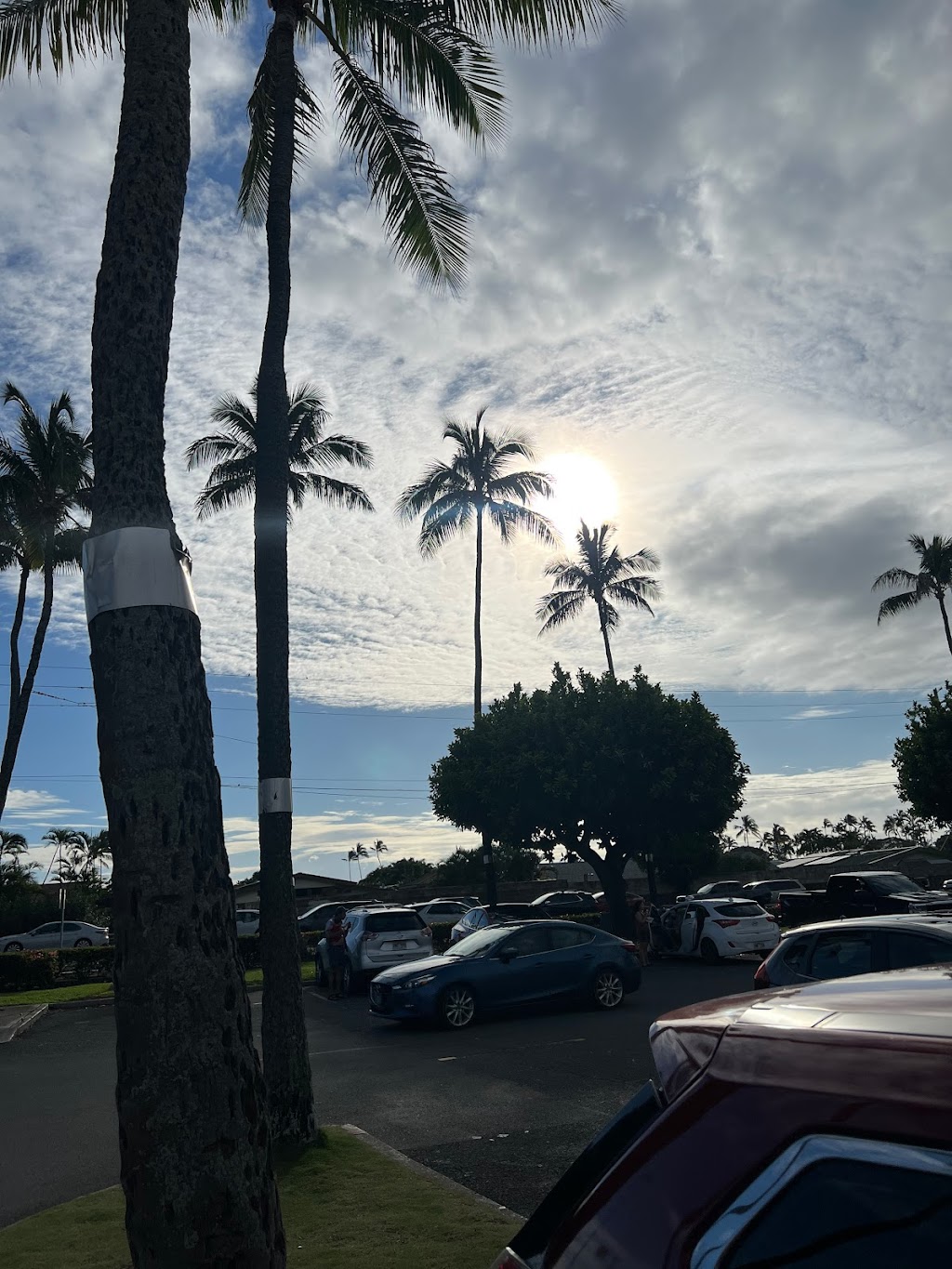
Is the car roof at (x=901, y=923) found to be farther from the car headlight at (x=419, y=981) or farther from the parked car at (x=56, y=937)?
the parked car at (x=56, y=937)

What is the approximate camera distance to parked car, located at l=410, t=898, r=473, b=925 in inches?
1378

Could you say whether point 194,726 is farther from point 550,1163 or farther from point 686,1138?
point 550,1163

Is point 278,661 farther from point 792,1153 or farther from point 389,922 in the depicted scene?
point 389,922

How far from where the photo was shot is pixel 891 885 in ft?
79.4

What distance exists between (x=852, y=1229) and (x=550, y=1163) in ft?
21.8

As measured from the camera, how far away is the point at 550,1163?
727 cm

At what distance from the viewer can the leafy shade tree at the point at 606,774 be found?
31219 mm

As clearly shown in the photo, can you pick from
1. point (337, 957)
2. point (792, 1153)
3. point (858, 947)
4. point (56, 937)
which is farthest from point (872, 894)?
point (56, 937)

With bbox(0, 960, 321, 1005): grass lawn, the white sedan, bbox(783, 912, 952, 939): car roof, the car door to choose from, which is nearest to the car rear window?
bbox(0, 960, 321, 1005): grass lawn

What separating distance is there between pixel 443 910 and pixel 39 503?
18.6m

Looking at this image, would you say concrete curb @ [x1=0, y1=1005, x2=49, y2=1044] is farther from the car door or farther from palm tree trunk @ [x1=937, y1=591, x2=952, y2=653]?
palm tree trunk @ [x1=937, y1=591, x2=952, y2=653]

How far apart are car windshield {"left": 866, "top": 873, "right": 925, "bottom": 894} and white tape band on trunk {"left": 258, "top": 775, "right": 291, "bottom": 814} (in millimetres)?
19182

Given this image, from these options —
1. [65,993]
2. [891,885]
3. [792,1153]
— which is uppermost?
[792,1153]

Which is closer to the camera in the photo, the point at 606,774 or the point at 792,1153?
the point at 792,1153
